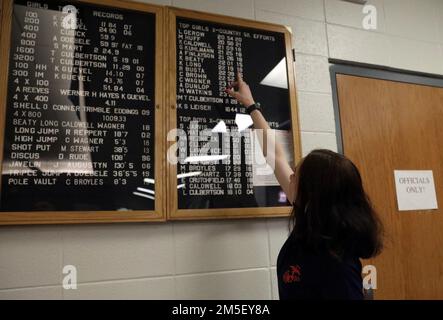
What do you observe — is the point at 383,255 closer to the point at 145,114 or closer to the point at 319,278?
the point at 319,278

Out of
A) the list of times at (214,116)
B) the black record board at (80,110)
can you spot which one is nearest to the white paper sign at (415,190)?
the list of times at (214,116)

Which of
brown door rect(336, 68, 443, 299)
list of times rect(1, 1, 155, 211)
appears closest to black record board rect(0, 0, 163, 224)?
list of times rect(1, 1, 155, 211)

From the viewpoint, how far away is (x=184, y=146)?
143 cm

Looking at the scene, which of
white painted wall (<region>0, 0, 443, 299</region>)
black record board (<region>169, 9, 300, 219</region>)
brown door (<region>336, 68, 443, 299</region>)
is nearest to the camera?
white painted wall (<region>0, 0, 443, 299</region>)

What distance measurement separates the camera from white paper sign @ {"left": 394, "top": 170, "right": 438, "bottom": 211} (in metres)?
1.82

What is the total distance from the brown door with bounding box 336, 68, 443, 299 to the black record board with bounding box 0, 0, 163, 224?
985mm

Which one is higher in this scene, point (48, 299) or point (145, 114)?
point (145, 114)

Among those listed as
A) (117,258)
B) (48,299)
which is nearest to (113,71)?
(117,258)

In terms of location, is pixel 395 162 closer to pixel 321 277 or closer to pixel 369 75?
pixel 369 75

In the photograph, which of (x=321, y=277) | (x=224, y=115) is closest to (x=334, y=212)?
(x=321, y=277)

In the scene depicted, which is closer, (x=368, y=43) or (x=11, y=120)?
(x=11, y=120)

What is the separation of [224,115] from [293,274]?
734 millimetres

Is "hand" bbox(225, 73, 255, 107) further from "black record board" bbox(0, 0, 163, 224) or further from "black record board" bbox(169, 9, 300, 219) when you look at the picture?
"black record board" bbox(0, 0, 163, 224)
